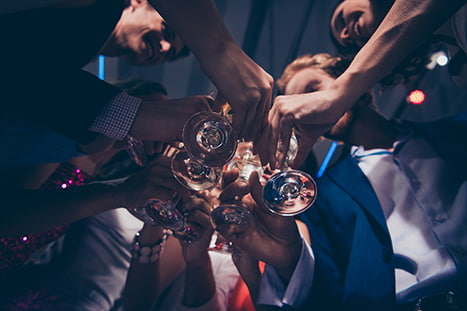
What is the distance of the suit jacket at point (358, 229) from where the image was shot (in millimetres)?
1152

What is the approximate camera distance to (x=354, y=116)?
198 centimetres

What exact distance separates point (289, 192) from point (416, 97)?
2445 mm

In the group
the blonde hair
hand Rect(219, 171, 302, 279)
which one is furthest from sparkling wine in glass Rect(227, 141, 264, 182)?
the blonde hair

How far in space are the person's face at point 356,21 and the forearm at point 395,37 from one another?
1.08 feet

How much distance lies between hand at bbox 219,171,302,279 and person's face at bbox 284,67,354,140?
921 millimetres

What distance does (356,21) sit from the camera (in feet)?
5.16

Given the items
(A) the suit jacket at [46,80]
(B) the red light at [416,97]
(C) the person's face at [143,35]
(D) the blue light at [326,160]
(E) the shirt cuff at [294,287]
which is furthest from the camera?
(B) the red light at [416,97]

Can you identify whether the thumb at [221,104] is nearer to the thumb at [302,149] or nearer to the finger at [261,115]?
the finger at [261,115]

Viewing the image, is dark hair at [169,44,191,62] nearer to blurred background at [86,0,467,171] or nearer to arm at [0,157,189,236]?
blurred background at [86,0,467,171]

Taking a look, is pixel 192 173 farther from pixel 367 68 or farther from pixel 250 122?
pixel 367 68

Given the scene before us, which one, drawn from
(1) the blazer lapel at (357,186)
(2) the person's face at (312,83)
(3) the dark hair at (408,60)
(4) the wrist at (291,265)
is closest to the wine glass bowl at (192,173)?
(4) the wrist at (291,265)

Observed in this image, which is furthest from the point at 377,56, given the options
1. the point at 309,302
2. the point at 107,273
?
the point at 107,273

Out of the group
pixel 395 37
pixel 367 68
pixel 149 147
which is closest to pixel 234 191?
pixel 149 147

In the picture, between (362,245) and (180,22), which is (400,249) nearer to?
(362,245)
